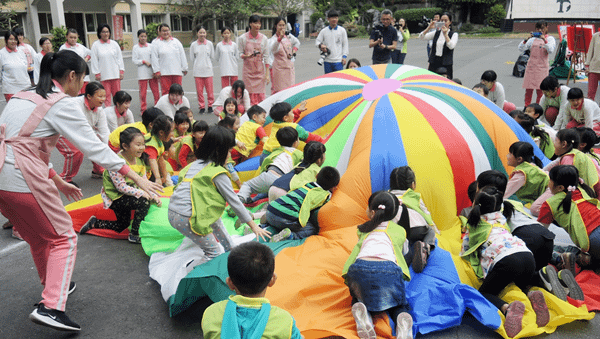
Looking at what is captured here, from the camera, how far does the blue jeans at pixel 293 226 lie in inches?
155

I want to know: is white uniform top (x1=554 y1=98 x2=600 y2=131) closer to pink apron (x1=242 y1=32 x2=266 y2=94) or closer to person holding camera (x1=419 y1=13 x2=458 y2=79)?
person holding camera (x1=419 y1=13 x2=458 y2=79)

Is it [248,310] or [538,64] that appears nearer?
A: [248,310]

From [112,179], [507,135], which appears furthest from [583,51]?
[112,179]

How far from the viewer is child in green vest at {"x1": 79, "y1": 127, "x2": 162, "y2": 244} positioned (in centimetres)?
422

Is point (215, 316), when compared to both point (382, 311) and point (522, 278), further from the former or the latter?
point (522, 278)

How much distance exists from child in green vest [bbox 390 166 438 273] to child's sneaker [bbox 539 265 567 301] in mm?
740

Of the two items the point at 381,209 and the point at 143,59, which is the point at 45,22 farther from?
the point at 381,209

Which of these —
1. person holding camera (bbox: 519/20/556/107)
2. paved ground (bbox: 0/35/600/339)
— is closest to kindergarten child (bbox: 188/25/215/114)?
paved ground (bbox: 0/35/600/339)

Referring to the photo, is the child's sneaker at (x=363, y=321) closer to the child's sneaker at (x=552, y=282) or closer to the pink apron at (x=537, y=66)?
the child's sneaker at (x=552, y=282)

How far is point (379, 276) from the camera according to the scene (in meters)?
2.91

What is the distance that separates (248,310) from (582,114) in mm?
5575

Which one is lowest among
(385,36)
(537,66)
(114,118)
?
(114,118)

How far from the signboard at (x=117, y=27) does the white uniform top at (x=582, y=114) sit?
24794 mm

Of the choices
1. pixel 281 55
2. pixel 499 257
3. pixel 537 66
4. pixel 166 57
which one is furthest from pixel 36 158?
pixel 537 66
